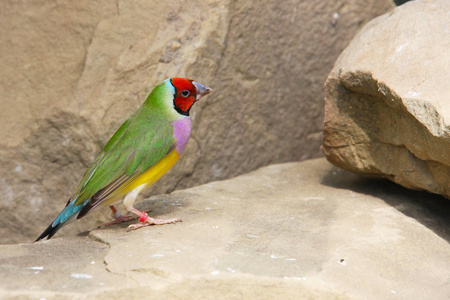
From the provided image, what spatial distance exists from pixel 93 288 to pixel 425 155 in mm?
2392

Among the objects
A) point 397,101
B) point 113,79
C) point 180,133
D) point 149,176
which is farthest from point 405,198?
point 113,79

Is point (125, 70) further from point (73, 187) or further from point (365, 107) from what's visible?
point (365, 107)

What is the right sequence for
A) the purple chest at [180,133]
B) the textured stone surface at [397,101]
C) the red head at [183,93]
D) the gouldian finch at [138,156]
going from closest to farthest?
the textured stone surface at [397,101] < the gouldian finch at [138,156] < the purple chest at [180,133] < the red head at [183,93]

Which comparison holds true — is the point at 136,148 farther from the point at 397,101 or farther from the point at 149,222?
the point at 397,101

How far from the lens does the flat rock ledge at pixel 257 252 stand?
9.36 feet

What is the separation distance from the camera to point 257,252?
324 centimetres

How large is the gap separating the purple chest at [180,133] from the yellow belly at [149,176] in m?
0.06

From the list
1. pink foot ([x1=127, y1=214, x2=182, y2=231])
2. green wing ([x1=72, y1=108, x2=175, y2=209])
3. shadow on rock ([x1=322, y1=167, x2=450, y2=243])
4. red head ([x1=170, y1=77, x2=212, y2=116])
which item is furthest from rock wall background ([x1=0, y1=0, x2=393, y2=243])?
pink foot ([x1=127, y1=214, x2=182, y2=231])

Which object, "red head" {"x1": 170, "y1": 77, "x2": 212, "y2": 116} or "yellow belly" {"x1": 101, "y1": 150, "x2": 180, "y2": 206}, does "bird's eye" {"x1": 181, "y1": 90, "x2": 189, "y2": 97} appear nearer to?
"red head" {"x1": 170, "y1": 77, "x2": 212, "y2": 116}

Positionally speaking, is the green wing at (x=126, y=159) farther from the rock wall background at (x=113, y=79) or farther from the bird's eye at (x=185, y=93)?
the rock wall background at (x=113, y=79)

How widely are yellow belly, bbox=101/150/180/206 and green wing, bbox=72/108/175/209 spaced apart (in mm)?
45

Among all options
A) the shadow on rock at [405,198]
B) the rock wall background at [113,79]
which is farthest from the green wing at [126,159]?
the shadow on rock at [405,198]

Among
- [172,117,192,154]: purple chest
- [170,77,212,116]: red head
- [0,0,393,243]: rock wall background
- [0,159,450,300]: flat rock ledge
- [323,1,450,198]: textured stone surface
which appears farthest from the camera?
[0,0,393,243]: rock wall background

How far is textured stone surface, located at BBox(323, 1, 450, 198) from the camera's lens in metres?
3.55
